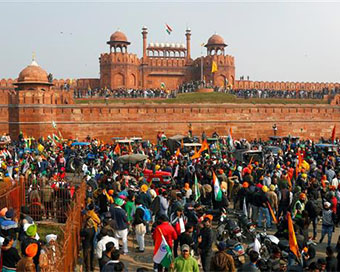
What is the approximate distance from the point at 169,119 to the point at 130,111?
11.2 ft

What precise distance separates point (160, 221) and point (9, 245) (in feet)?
8.45

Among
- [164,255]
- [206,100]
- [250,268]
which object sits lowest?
[164,255]

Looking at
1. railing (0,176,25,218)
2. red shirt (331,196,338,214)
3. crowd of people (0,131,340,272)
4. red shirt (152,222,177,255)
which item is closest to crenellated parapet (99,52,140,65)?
crowd of people (0,131,340,272)

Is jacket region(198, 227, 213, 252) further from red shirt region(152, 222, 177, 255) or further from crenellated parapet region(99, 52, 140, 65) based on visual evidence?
crenellated parapet region(99, 52, 140, 65)

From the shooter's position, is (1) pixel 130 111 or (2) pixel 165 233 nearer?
(2) pixel 165 233

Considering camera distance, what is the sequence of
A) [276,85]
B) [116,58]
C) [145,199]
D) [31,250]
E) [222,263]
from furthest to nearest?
1. [276,85]
2. [116,58]
3. [145,199]
4. [31,250]
5. [222,263]

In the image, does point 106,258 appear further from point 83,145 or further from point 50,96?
point 50,96

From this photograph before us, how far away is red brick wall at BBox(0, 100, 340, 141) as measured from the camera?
30609 mm

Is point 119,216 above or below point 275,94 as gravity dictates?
below

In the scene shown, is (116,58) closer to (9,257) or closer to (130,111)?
(130,111)

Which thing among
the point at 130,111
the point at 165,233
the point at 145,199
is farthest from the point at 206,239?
the point at 130,111

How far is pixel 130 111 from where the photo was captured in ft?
108

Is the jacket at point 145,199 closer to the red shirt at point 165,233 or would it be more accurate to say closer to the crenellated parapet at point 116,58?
the red shirt at point 165,233

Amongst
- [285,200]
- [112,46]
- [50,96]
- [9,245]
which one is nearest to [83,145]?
[50,96]
